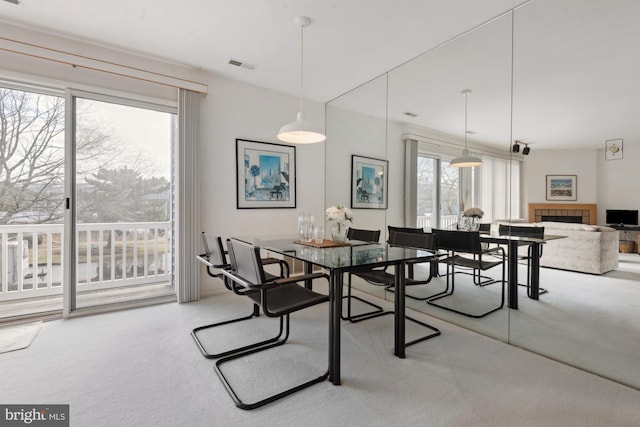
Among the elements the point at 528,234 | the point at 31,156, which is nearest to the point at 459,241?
the point at 528,234

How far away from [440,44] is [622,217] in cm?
204

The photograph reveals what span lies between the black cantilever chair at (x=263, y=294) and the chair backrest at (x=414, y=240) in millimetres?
1046

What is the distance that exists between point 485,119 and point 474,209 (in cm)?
79

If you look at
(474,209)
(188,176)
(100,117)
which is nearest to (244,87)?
(188,176)

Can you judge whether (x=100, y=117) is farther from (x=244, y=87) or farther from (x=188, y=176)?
(x=244, y=87)

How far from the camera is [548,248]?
2.20 metres

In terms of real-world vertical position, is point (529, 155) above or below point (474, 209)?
above

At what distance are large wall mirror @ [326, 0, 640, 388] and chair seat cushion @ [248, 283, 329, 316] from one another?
58.6 inches

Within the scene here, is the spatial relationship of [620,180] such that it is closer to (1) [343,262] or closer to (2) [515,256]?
(2) [515,256]

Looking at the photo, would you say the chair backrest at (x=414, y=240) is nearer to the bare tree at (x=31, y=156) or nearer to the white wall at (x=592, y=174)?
the white wall at (x=592, y=174)

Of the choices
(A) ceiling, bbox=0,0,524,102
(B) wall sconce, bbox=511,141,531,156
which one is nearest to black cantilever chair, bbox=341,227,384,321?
(B) wall sconce, bbox=511,141,531,156

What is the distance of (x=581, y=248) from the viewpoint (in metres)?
2.08

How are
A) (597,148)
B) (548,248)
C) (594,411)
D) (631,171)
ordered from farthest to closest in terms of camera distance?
(548,248), (597,148), (631,171), (594,411)

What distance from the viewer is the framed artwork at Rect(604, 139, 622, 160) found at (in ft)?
6.29
